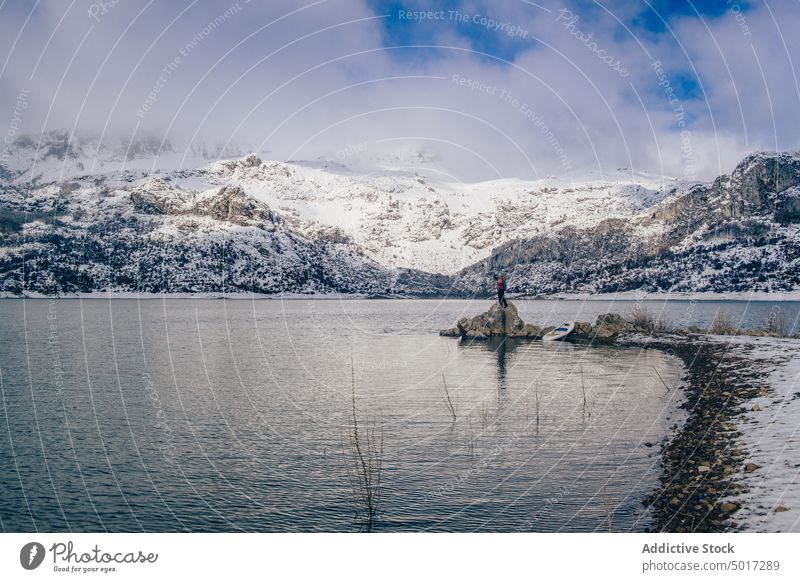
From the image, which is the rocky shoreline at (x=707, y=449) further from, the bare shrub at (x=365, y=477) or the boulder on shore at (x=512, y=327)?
the boulder on shore at (x=512, y=327)

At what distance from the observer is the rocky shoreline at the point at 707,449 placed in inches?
659

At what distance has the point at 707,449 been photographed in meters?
22.6

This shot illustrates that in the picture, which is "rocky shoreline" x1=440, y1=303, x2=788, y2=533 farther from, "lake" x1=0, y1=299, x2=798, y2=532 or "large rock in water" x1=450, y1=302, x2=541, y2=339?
"large rock in water" x1=450, y1=302, x2=541, y2=339

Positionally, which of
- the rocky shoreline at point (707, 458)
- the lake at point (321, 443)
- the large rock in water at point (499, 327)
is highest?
the large rock in water at point (499, 327)

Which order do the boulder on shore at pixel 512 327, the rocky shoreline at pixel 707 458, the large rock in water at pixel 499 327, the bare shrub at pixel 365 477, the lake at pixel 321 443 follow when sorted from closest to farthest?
1. the rocky shoreline at pixel 707 458
2. the bare shrub at pixel 365 477
3. the lake at pixel 321 443
4. the boulder on shore at pixel 512 327
5. the large rock in water at pixel 499 327

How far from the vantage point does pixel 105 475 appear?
2219 cm

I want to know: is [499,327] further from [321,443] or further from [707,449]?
[707,449]

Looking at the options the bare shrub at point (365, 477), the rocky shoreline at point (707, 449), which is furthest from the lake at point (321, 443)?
the rocky shoreline at point (707, 449)

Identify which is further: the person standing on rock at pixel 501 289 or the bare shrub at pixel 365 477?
the person standing on rock at pixel 501 289

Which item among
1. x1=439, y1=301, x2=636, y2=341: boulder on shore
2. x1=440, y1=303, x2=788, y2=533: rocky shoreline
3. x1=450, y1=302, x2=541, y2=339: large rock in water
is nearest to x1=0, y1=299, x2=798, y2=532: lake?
x1=440, y1=303, x2=788, y2=533: rocky shoreline

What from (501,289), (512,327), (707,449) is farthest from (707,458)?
(512,327)

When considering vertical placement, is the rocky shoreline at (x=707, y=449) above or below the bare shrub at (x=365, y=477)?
above

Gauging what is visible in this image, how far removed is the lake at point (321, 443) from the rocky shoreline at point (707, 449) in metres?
0.82

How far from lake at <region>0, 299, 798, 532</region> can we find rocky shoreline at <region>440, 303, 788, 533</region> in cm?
82
